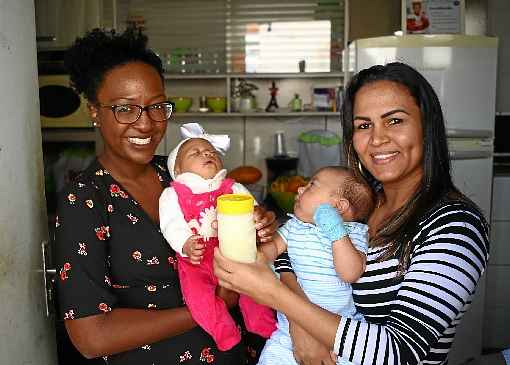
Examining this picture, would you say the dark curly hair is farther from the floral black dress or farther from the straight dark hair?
the straight dark hair

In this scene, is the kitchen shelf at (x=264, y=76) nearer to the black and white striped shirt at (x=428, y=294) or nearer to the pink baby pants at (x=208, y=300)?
the pink baby pants at (x=208, y=300)

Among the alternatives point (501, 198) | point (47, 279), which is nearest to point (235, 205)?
point (47, 279)

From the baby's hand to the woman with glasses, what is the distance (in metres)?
0.11

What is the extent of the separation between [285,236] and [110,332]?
557 mm

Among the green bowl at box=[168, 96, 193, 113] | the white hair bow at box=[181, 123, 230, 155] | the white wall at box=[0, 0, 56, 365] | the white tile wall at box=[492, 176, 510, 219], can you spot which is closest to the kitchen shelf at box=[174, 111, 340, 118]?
the green bowl at box=[168, 96, 193, 113]

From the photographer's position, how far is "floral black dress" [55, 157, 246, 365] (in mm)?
1253

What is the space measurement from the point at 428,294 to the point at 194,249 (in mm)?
594

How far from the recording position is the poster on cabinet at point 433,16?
3.77m

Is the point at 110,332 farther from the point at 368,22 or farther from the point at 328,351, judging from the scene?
the point at 368,22

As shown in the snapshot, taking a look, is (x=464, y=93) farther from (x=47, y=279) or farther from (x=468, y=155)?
(x=47, y=279)

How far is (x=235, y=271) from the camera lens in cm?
117

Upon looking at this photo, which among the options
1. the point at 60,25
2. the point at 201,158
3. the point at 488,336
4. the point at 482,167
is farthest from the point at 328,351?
the point at 60,25

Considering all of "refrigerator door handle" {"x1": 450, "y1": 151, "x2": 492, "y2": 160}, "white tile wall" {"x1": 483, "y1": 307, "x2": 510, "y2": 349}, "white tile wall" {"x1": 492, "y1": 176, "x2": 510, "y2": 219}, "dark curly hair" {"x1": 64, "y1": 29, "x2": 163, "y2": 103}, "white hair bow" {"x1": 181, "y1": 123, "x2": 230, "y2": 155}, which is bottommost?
"white tile wall" {"x1": 483, "y1": 307, "x2": 510, "y2": 349}

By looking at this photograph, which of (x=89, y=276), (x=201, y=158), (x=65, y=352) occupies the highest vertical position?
(x=201, y=158)
